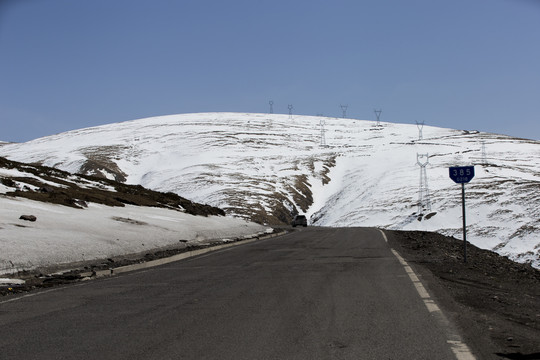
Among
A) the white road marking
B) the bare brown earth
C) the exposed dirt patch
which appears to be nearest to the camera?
the white road marking

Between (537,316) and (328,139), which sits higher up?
(328,139)

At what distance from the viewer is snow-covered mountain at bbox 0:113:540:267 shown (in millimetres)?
64812

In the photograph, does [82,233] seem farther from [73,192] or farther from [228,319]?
[228,319]

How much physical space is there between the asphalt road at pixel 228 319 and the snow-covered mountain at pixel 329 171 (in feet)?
129

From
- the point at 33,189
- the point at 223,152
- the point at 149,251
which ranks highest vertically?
the point at 223,152

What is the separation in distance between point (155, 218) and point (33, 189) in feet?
23.0

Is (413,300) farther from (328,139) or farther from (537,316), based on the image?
(328,139)

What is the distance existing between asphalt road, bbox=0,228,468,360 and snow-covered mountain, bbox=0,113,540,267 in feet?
129

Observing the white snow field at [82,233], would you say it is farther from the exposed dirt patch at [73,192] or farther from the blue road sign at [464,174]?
the blue road sign at [464,174]

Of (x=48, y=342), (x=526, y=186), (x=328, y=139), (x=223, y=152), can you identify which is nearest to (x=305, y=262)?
(x=48, y=342)

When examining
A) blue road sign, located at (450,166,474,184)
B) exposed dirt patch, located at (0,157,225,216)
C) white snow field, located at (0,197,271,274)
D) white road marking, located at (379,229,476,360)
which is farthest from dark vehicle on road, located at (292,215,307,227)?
white road marking, located at (379,229,476,360)

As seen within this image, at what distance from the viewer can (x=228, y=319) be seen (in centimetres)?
775

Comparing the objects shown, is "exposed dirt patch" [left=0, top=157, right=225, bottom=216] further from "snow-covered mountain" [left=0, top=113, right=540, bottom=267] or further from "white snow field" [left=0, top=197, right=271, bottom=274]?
"snow-covered mountain" [left=0, top=113, right=540, bottom=267]

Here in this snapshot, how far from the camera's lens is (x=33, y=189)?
3048cm
